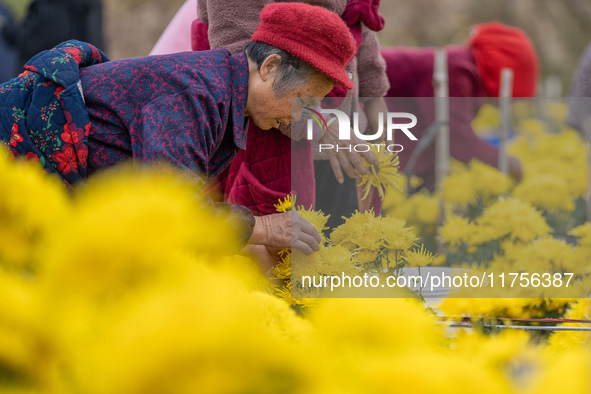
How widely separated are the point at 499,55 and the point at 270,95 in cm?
286

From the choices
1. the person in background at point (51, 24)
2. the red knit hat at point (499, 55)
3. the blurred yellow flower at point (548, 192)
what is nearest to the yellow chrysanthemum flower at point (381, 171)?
the blurred yellow flower at point (548, 192)

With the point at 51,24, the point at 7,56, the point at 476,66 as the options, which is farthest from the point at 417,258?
the point at 7,56

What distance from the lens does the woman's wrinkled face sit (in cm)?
135

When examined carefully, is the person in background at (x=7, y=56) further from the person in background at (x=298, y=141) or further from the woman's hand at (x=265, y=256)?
the woman's hand at (x=265, y=256)

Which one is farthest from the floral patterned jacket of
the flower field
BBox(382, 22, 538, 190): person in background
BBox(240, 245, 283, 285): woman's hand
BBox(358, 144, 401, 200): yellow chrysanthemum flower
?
BBox(382, 22, 538, 190): person in background

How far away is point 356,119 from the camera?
1034 millimetres

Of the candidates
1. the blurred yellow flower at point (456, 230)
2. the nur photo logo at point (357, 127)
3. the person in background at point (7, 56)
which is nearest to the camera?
the nur photo logo at point (357, 127)

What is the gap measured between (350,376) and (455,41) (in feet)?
47.6

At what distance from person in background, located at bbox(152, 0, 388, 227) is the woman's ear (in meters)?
0.14

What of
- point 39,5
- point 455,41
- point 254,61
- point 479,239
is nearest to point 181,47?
point 254,61

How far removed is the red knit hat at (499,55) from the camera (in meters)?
3.81

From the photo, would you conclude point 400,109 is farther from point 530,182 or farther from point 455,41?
point 455,41

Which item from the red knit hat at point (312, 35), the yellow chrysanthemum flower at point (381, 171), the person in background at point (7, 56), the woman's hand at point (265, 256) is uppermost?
the red knit hat at point (312, 35)

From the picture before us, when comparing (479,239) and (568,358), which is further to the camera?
(479,239)
